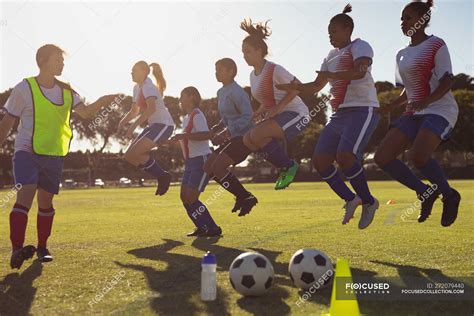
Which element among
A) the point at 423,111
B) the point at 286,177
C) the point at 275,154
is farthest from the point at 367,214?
the point at 275,154

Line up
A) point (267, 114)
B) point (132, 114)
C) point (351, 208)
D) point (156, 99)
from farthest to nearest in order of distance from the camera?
point (132, 114) → point (156, 99) → point (267, 114) → point (351, 208)

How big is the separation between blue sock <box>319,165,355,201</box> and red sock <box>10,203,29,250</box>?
389cm

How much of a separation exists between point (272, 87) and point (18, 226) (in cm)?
383

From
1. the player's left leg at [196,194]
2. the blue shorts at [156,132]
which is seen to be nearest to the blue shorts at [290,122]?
the player's left leg at [196,194]

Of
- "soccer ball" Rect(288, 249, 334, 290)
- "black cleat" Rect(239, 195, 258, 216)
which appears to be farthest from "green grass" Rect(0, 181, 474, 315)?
"black cleat" Rect(239, 195, 258, 216)

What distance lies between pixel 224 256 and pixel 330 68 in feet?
9.28

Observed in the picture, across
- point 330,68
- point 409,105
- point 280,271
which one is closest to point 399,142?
point 409,105

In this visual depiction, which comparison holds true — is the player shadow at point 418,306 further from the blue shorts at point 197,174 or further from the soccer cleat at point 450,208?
the blue shorts at point 197,174

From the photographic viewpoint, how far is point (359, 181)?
732 centimetres

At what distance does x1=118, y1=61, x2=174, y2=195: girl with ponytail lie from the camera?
10.0m

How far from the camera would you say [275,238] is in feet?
30.3

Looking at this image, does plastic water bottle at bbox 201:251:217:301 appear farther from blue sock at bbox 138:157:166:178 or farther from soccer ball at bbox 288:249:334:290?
blue sock at bbox 138:157:166:178

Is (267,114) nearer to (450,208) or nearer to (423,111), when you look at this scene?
(423,111)

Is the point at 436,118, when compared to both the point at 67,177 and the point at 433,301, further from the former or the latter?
the point at 67,177
